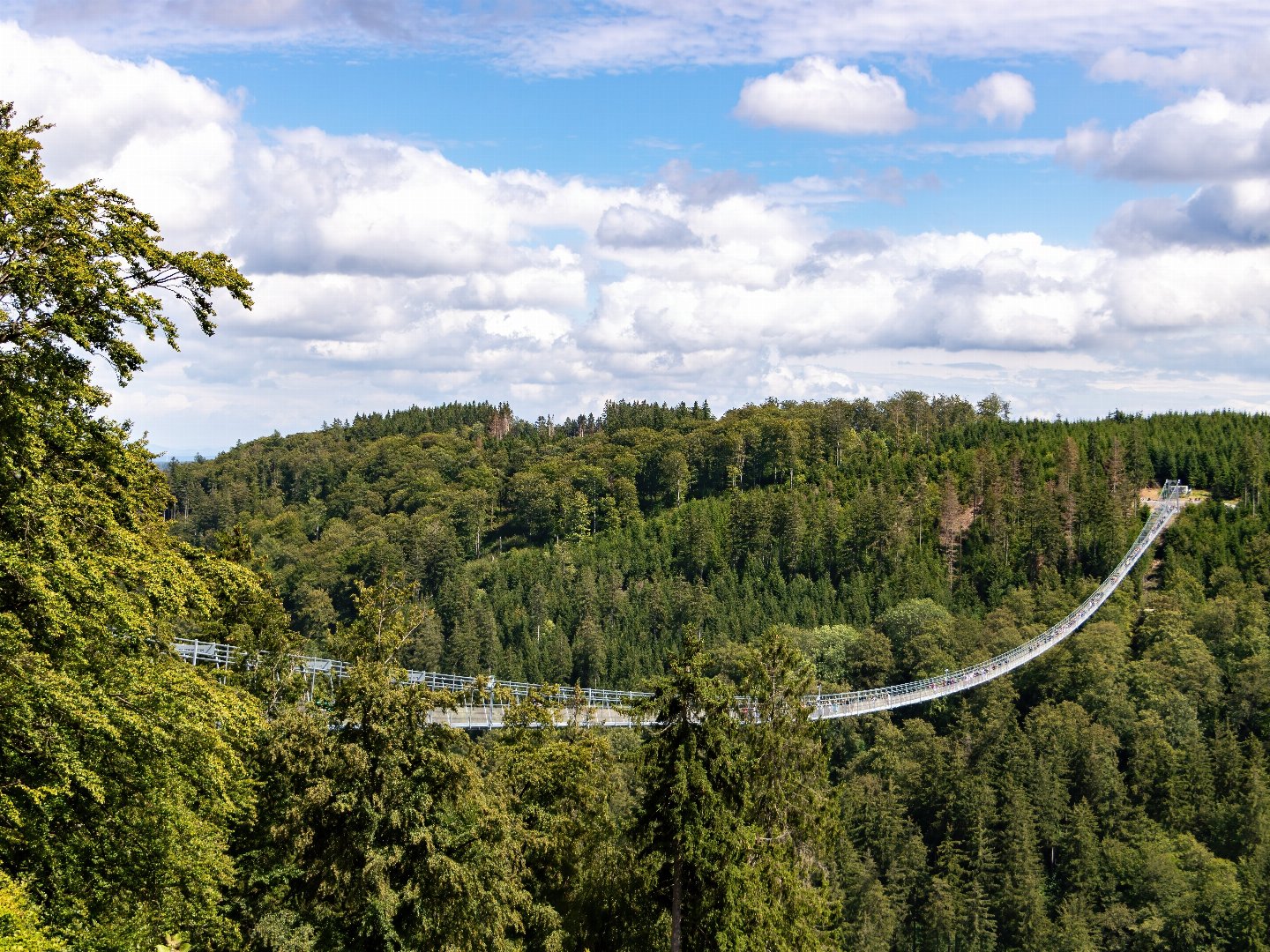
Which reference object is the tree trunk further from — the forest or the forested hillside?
the forested hillside

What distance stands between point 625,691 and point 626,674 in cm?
882

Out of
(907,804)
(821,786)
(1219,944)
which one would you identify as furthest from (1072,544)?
(821,786)

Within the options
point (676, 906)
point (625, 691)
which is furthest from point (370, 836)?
point (625, 691)

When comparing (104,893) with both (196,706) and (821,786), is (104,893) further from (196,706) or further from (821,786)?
(821,786)

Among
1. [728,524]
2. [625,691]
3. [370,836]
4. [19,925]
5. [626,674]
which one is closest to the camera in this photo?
[19,925]

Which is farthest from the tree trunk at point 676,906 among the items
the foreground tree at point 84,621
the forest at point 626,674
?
the foreground tree at point 84,621

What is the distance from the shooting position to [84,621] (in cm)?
1230

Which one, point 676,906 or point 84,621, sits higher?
point 84,621

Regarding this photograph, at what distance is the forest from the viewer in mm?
12578

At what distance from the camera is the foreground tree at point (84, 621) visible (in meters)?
11.9

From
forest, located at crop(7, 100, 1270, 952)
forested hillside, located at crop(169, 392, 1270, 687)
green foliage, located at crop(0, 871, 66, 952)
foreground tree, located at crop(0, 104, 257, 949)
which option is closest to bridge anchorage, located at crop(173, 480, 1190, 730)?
forest, located at crop(7, 100, 1270, 952)

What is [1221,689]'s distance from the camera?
253 feet

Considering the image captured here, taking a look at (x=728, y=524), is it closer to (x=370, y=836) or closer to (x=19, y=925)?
(x=370, y=836)

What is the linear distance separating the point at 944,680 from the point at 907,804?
28.9 ft
